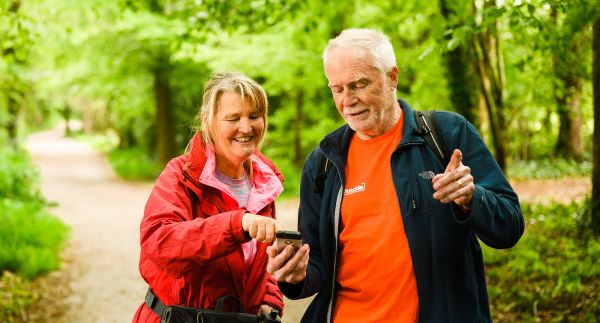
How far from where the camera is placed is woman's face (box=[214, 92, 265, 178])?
2.42 meters

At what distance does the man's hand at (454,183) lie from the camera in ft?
6.23

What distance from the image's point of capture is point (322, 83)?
15.4 meters

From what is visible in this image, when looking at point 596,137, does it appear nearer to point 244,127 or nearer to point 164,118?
point 244,127

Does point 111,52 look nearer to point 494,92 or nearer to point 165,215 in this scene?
point 494,92

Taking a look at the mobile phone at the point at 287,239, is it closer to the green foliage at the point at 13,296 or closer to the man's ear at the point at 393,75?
the man's ear at the point at 393,75

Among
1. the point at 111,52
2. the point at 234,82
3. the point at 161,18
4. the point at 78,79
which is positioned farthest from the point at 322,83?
the point at 234,82

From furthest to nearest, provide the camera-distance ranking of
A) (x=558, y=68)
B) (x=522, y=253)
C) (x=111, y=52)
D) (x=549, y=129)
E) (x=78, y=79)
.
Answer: (x=549, y=129) < (x=78, y=79) < (x=111, y=52) < (x=558, y=68) < (x=522, y=253)

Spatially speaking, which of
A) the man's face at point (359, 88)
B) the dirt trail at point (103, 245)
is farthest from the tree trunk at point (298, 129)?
the man's face at point (359, 88)

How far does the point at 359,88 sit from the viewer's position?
2.39m

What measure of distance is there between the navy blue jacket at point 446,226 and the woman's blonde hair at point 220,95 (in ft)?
1.58

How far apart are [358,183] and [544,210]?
7.21 meters

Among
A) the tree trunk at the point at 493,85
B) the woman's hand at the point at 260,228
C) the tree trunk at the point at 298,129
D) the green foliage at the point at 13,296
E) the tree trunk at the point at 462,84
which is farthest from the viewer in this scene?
the tree trunk at the point at 298,129

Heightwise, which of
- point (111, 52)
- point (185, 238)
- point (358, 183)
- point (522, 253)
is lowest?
point (522, 253)

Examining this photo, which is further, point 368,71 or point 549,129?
point 549,129
